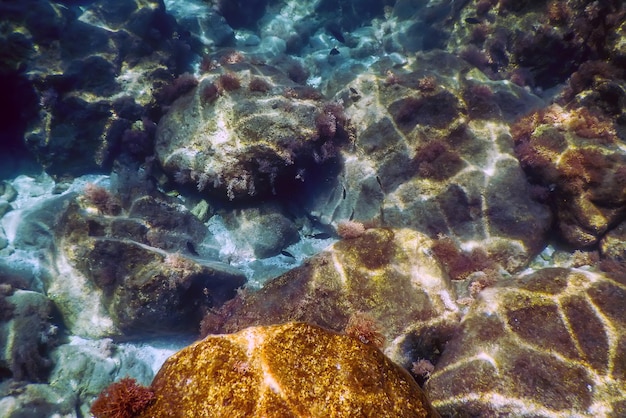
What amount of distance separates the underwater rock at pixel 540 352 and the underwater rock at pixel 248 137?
172 inches

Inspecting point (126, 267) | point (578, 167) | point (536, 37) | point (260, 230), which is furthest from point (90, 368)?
point (536, 37)

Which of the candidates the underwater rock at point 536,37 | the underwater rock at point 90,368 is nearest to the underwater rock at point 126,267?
the underwater rock at point 90,368

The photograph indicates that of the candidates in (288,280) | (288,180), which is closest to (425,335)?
(288,280)

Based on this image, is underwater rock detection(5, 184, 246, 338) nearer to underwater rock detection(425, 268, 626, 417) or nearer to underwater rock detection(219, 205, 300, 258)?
underwater rock detection(219, 205, 300, 258)

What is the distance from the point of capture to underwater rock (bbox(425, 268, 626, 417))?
366cm

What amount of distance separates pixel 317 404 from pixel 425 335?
8.33ft

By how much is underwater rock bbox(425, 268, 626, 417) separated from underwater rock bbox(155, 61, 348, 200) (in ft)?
14.3

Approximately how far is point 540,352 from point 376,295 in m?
1.99

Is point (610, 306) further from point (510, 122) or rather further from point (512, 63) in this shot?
point (512, 63)

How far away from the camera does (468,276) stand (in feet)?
19.6

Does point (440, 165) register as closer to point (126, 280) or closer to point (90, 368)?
point (126, 280)

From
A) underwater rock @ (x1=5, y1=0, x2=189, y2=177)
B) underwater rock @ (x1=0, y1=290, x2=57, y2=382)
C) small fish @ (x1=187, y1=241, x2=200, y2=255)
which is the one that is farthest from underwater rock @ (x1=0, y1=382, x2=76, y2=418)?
underwater rock @ (x1=5, y1=0, x2=189, y2=177)

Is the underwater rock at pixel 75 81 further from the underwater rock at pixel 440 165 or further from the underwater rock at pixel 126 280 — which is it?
the underwater rock at pixel 440 165

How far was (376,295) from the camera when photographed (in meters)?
4.76
